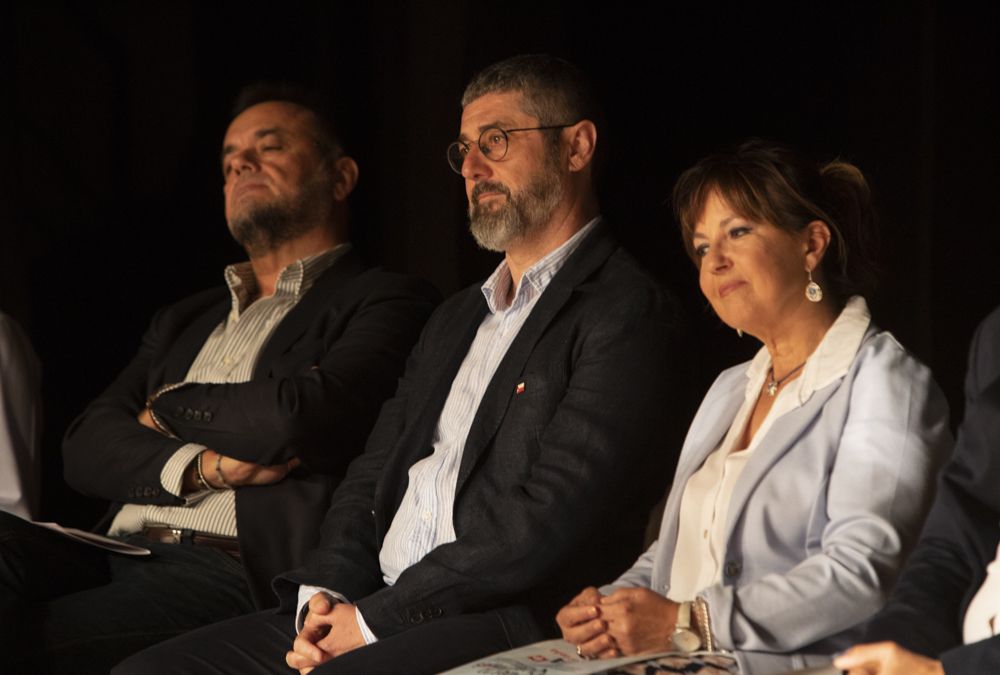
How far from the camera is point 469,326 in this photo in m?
3.03

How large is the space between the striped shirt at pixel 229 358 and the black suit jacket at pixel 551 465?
0.57 metres

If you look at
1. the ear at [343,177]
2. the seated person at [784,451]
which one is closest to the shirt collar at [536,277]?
the seated person at [784,451]

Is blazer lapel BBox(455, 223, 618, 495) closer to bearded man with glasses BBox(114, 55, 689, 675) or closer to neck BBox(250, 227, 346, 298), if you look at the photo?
bearded man with glasses BBox(114, 55, 689, 675)

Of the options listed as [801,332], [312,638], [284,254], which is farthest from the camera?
[284,254]

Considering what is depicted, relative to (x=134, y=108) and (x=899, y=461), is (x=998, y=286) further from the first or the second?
(x=134, y=108)

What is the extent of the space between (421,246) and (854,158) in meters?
1.65

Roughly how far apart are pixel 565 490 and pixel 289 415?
34.8 inches

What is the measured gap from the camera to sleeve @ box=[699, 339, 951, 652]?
6.58 ft

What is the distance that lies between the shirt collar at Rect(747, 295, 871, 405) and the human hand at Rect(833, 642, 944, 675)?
579mm

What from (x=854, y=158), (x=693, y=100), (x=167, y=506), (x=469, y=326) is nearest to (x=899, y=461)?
(x=854, y=158)

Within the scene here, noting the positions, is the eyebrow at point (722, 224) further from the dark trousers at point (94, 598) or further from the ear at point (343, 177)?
the ear at point (343, 177)

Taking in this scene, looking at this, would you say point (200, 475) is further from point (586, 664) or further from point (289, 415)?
point (586, 664)

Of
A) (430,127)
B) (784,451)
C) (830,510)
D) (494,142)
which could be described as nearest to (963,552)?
(830,510)

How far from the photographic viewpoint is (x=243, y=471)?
129 inches
